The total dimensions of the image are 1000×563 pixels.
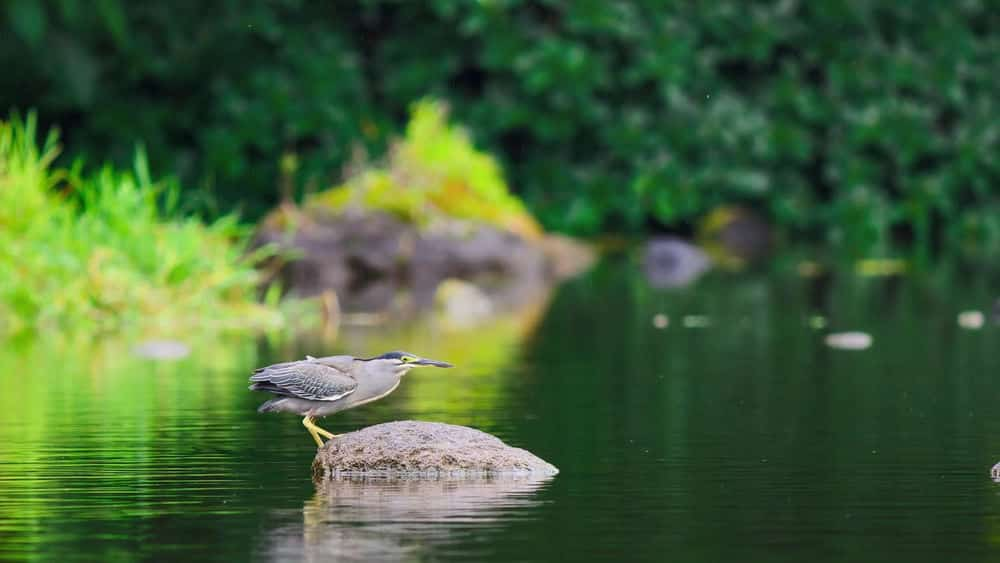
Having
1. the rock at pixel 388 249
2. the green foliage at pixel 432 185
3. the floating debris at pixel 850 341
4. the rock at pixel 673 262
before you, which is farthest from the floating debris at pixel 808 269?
the floating debris at pixel 850 341

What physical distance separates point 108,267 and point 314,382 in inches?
332

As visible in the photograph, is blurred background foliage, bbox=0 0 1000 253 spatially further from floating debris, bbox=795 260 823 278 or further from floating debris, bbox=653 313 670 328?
floating debris, bbox=653 313 670 328

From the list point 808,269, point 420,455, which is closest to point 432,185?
point 808,269

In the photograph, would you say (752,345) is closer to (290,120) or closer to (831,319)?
(831,319)

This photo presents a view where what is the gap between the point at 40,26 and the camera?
75.4 feet

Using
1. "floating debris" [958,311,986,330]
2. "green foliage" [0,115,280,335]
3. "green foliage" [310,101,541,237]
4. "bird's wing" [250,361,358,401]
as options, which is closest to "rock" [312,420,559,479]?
"bird's wing" [250,361,358,401]

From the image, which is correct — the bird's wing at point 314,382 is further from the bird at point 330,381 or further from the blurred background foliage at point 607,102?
the blurred background foliage at point 607,102

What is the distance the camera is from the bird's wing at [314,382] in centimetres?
811

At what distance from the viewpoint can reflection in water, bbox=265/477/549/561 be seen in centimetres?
625

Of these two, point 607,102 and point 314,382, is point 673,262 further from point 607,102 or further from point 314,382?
point 314,382

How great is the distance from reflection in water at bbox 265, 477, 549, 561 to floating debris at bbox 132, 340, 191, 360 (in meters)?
6.14

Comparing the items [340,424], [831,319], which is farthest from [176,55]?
[340,424]

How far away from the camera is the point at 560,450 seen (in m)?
8.88

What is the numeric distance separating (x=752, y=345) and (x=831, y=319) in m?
2.44
